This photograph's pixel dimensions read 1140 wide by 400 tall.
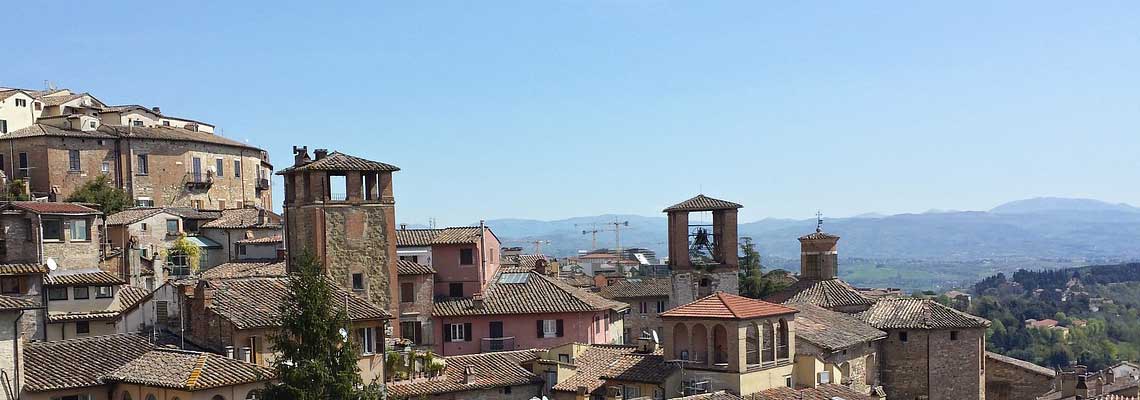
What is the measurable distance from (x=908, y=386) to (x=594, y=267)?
55.6m

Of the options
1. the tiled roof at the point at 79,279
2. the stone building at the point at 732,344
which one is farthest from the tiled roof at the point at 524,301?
the tiled roof at the point at 79,279

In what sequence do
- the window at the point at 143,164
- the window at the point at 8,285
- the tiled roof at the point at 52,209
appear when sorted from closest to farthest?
the window at the point at 8,285
the tiled roof at the point at 52,209
the window at the point at 143,164

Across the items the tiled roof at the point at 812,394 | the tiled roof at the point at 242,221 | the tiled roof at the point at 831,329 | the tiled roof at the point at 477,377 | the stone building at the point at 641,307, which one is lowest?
the stone building at the point at 641,307

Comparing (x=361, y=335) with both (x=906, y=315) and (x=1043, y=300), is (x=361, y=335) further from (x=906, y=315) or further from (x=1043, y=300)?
(x=1043, y=300)

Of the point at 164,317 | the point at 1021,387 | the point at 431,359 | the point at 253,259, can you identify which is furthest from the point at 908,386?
the point at 253,259

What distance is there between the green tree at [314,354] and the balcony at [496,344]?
19337 millimetres

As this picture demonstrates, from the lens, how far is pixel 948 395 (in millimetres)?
41938

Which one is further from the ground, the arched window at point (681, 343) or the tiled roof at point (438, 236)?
the tiled roof at point (438, 236)

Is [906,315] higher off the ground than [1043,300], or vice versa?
[906,315]

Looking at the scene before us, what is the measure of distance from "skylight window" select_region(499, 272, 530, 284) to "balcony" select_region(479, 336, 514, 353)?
139 inches

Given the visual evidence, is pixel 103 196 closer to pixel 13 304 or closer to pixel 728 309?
pixel 13 304

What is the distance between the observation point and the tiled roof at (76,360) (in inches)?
1127

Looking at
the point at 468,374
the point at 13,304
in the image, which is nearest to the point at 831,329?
the point at 468,374

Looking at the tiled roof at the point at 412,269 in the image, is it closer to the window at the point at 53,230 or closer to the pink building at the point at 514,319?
the pink building at the point at 514,319
